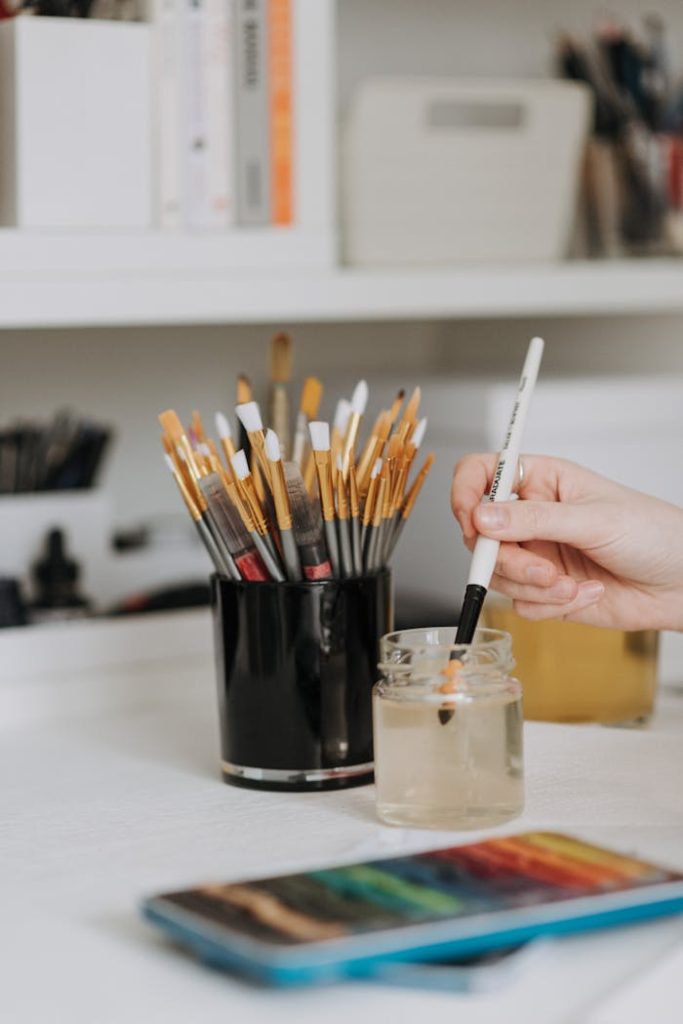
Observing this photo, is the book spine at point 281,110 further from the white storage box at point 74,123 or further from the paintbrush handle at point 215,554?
the paintbrush handle at point 215,554

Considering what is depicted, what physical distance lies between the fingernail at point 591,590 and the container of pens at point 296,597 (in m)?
0.14

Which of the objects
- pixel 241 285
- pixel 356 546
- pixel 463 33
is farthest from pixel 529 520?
pixel 463 33

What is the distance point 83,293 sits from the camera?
1.27 metres

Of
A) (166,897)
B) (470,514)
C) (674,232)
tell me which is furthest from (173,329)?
(166,897)

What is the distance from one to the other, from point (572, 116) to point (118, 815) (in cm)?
93

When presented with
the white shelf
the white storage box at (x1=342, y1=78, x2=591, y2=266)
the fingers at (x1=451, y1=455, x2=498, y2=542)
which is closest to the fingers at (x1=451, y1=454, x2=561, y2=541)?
the fingers at (x1=451, y1=455, x2=498, y2=542)

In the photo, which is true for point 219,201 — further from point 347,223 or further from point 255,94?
point 347,223

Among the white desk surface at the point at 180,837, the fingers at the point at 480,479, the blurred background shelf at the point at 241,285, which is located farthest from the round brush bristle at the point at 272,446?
the blurred background shelf at the point at 241,285

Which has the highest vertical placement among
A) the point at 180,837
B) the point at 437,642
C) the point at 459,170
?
the point at 459,170

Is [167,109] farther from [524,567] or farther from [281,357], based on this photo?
[524,567]

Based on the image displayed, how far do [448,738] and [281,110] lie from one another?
25.0 inches

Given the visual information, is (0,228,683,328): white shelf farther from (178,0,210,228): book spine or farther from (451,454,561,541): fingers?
(451,454,561,541): fingers

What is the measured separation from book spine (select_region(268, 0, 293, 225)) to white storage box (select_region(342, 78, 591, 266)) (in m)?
0.17

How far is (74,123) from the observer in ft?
4.11
